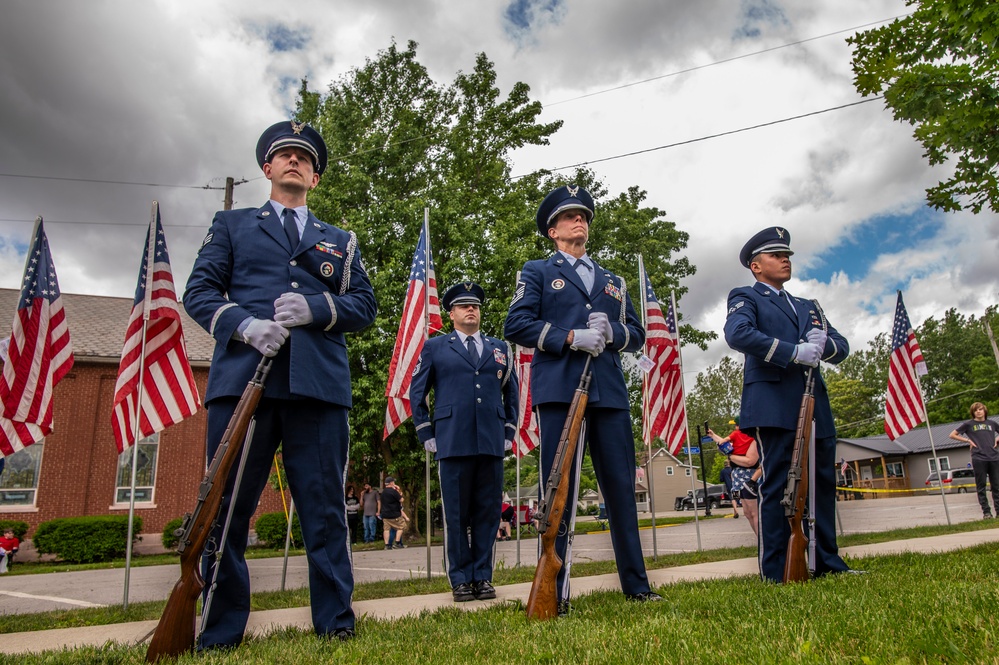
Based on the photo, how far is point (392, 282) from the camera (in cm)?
1892

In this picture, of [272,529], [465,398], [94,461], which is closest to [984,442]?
[465,398]

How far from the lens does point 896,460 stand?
5375 centimetres

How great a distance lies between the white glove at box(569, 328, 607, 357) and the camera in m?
4.06

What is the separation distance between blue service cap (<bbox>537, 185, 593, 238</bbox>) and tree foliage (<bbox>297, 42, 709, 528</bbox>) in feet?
45.1

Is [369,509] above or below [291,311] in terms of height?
below

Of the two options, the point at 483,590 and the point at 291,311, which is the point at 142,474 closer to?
the point at 483,590

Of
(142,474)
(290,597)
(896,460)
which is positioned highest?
(896,460)

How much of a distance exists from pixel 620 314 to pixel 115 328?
81.7 feet

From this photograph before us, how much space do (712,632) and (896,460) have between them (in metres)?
59.5

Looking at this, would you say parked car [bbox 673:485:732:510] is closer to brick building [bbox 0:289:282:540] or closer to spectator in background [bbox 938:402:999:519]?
brick building [bbox 0:289:282:540]

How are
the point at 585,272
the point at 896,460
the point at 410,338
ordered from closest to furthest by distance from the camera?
the point at 585,272, the point at 410,338, the point at 896,460

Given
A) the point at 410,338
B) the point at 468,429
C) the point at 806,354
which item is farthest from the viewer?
the point at 410,338

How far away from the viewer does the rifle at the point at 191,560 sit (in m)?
2.91

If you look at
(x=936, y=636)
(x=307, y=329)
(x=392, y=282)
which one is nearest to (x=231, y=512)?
(x=307, y=329)
